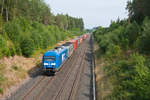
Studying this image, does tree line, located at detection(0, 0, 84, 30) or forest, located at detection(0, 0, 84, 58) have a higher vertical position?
tree line, located at detection(0, 0, 84, 30)

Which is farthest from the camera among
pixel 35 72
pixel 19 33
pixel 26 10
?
pixel 26 10

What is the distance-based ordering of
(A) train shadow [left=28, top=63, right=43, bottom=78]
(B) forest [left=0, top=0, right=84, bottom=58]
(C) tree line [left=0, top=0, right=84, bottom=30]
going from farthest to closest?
(C) tree line [left=0, top=0, right=84, bottom=30]
(B) forest [left=0, top=0, right=84, bottom=58]
(A) train shadow [left=28, top=63, right=43, bottom=78]

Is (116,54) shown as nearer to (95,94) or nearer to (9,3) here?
(95,94)

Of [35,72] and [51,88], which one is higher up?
[35,72]

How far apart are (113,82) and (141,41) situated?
784cm

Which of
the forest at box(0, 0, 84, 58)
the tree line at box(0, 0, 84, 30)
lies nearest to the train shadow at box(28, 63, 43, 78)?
the forest at box(0, 0, 84, 58)

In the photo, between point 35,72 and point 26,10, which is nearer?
point 35,72

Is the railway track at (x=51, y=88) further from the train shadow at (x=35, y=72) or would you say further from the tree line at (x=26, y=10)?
the tree line at (x=26, y=10)

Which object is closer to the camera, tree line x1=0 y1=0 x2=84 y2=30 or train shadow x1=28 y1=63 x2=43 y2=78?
train shadow x1=28 y1=63 x2=43 y2=78

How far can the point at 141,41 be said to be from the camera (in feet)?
57.7

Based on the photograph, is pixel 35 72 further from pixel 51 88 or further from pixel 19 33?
pixel 19 33

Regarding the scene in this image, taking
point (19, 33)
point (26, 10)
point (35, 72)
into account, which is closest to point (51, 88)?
point (35, 72)

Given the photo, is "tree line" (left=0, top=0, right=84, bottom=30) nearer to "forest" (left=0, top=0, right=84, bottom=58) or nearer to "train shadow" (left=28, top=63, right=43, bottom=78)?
"forest" (left=0, top=0, right=84, bottom=58)

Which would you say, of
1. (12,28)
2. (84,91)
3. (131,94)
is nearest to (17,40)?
(12,28)
